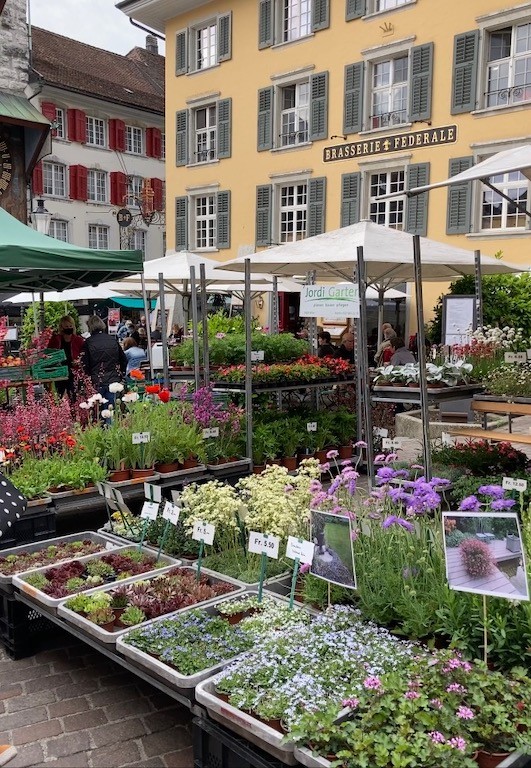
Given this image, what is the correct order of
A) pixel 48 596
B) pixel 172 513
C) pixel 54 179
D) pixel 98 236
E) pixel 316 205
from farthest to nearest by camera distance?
pixel 98 236
pixel 54 179
pixel 316 205
pixel 172 513
pixel 48 596

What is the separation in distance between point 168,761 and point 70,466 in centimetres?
252

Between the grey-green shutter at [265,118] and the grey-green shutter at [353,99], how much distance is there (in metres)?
2.47

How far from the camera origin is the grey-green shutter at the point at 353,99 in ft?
56.8

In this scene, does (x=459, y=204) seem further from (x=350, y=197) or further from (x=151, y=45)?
(x=151, y=45)

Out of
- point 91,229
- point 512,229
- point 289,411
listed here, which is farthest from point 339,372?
point 91,229

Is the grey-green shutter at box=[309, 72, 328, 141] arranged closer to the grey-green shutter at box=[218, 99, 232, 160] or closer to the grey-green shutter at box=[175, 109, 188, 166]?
the grey-green shutter at box=[218, 99, 232, 160]

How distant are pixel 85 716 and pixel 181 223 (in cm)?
1996

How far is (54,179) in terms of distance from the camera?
2881 centimetres

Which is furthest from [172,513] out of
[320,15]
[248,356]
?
[320,15]

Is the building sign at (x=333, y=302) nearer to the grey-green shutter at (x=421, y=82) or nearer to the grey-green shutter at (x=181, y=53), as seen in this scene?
the grey-green shutter at (x=421, y=82)

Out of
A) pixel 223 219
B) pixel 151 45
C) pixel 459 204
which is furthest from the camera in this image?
pixel 151 45

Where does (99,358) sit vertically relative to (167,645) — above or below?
above

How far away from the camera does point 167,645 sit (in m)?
2.95

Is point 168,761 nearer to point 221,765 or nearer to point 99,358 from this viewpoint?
point 221,765
